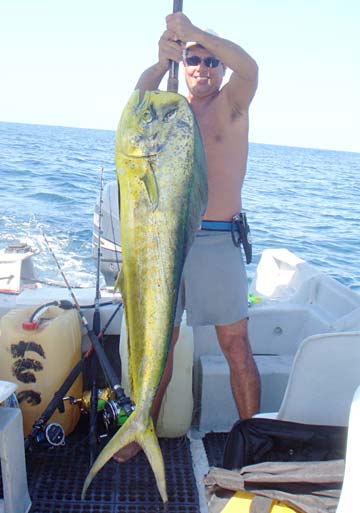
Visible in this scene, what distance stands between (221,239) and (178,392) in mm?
1024

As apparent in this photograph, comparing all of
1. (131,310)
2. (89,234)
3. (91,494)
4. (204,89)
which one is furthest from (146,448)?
(89,234)

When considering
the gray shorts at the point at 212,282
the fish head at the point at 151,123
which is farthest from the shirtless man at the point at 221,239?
the fish head at the point at 151,123

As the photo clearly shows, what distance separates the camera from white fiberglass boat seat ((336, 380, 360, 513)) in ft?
4.49

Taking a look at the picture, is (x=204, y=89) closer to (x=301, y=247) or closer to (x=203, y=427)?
(x=203, y=427)

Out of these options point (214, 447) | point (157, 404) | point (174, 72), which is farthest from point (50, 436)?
point (174, 72)

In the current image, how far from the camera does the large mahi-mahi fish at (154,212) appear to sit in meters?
1.90

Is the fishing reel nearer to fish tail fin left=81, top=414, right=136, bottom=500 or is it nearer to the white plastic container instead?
the white plastic container

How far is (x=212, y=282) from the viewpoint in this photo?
2.98 m

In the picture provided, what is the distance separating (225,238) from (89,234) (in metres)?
8.80

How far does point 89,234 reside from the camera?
37.8ft

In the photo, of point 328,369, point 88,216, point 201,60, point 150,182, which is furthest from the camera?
point 88,216

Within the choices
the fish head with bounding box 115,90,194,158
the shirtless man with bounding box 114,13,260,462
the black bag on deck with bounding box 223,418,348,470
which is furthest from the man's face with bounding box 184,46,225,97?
the black bag on deck with bounding box 223,418,348,470

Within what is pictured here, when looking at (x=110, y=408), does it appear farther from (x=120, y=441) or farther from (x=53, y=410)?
(x=120, y=441)

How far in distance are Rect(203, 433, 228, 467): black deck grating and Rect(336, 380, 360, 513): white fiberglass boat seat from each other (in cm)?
182
